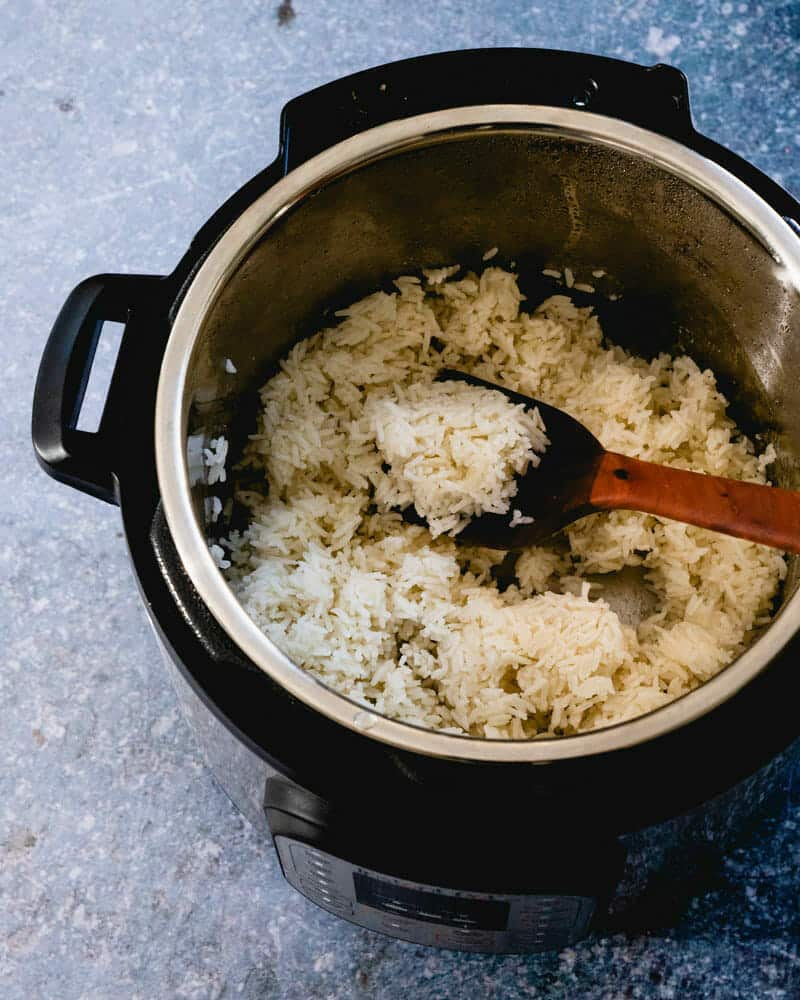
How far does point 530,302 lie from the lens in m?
1.47

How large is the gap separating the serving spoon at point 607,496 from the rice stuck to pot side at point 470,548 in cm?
3

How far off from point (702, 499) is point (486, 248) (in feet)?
1.62

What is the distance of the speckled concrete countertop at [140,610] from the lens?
1310mm

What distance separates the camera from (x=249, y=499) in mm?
1345

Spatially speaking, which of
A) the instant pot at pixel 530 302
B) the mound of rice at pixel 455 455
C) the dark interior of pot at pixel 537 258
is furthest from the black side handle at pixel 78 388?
the mound of rice at pixel 455 455

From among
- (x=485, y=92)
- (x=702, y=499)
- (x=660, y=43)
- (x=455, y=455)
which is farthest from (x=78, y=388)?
(x=660, y=43)

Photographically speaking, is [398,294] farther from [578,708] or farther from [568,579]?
[578,708]

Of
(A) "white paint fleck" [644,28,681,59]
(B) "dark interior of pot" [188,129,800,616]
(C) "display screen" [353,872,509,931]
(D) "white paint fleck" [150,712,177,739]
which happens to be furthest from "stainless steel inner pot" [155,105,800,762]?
(A) "white paint fleck" [644,28,681,59]

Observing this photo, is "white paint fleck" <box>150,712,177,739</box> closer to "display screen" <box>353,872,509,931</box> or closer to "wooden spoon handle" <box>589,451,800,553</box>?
"display screen" <box>353,872,509,931</box>

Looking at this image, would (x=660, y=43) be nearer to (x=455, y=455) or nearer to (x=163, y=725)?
(x=455, y=455)

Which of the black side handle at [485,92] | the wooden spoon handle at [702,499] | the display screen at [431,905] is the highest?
the black side handle at [485,92]

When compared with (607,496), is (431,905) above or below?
below

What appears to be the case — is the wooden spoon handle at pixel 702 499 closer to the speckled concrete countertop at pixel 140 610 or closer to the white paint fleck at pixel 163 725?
the speckled concrete countertop at pixel 140 610

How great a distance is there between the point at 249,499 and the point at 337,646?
10.6 inches
